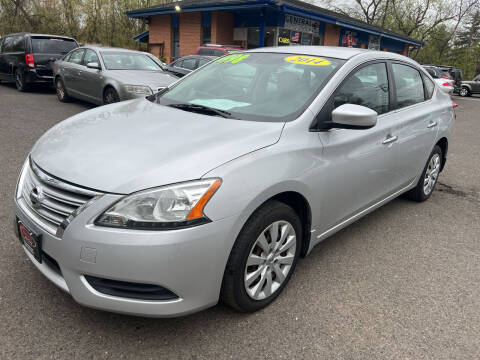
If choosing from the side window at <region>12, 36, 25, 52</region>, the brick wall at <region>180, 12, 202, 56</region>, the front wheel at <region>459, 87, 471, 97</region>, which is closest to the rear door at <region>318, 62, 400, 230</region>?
the side window at <region>12, 36, 25, 52</region>

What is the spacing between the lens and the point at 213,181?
6.67ft

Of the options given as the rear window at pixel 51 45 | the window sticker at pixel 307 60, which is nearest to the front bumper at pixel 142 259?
the window sticker at pixel 307 60

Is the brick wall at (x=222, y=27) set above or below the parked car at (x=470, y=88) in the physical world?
above

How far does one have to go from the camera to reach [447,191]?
5.23 meters

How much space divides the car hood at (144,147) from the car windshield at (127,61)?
6.25 m

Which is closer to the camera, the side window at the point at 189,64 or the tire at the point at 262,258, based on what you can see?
the tire at the point at 262,258

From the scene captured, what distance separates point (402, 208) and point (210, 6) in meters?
15.3

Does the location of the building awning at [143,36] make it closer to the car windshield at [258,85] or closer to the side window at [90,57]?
the side window at [90,57]

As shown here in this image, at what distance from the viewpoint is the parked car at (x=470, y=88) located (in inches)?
984

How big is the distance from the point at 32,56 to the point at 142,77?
472cm

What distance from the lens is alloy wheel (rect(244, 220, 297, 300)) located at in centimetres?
235

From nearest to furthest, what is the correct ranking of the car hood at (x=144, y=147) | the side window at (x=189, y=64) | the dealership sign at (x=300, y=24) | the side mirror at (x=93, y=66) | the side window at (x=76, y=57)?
the car hood at (x=144, y=147)
the side mirror at (x=93, y=66)
the side window at (x=76, y=57)
the side window at (x=189, y=64)
the dealership sign at (x=300, y=24)

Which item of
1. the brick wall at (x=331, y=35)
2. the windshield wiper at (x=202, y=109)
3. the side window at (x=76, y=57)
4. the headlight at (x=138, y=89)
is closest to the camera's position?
the windshield wiper at (x=202, y=109)

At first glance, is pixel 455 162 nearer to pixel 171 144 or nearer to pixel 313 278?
pixel 313 278
